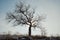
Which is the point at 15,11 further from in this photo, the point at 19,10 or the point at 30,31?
the point at 30,31

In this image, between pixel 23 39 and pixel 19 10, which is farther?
pixel 19 10

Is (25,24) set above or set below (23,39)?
above

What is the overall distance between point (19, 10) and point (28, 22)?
127 inches

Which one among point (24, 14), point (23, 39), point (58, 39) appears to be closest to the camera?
point (23, 39)

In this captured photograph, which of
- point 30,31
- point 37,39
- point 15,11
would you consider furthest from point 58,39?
point 15,11

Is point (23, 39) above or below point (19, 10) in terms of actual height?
below

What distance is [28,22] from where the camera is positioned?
26594 mm

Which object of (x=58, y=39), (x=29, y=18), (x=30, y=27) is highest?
(x=29, y=18)

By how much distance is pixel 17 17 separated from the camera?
89.6ft

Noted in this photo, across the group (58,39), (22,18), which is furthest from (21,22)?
(58,39)

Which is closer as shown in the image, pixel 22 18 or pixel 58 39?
pixel 22 18

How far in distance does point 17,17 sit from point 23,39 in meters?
4.78

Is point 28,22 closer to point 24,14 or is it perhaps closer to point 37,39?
point 24,14

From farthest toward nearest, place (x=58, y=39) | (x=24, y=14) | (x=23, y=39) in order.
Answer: (x=58, y=39), (x=24, y=14), (x=23, y=39)
